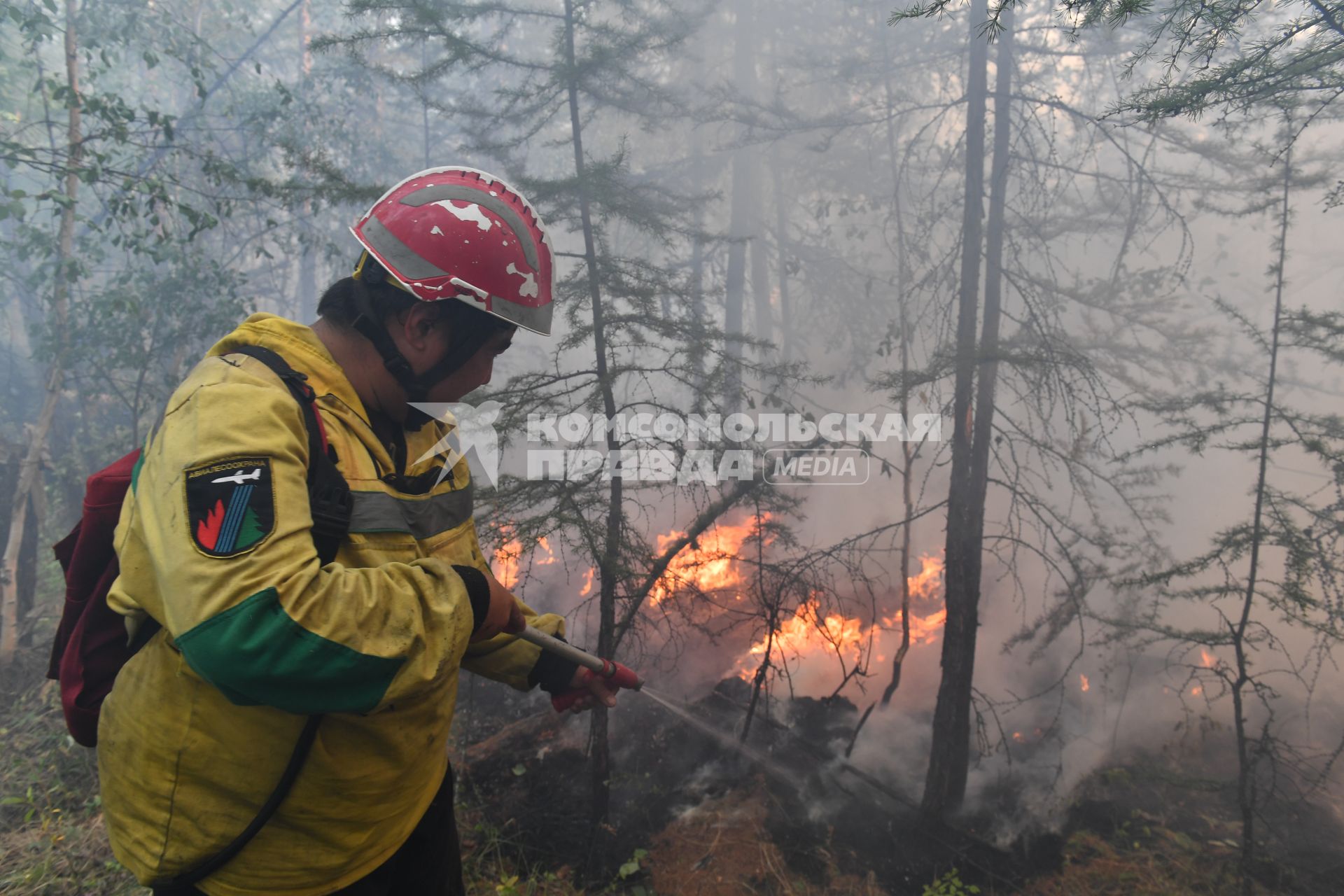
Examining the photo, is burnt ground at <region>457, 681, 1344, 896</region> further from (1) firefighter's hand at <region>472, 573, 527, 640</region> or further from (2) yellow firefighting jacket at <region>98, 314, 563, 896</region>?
(1) firefighter's hand at <region>472, 573, 527, 640</region>

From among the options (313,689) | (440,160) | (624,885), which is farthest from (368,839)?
(440,160)

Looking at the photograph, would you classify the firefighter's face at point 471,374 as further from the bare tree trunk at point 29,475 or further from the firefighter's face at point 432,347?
the bare tree trunk at point 29,475

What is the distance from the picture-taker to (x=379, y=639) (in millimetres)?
1626

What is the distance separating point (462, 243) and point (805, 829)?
20.9ft

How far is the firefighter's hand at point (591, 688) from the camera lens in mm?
3100

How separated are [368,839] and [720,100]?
8.18m

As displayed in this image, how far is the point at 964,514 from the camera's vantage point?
610 cm

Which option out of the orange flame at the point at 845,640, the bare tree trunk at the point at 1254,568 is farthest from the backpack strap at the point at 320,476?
the orange flame at the point at 845,640

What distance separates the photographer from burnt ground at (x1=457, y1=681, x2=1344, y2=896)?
223 inches

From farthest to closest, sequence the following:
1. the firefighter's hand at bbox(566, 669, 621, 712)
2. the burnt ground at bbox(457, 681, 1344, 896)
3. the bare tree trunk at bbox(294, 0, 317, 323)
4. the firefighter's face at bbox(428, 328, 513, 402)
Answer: the bare tree trunk at bbox(294, 0, 317, 323)
the burnt ground at bbox(457, 681, 1344, 896)
the firefighter's hand at bbox(566, 669, 621, 712)
the firefighter's face at bbox(428, 328, 513, 402)

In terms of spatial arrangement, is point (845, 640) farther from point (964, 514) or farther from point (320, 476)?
point (320, 476)

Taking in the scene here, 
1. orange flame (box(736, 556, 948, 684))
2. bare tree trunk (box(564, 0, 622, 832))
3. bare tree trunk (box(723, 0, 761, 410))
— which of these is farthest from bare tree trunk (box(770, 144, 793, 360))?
bare tree trunk (box(564, 0, 622, 832))

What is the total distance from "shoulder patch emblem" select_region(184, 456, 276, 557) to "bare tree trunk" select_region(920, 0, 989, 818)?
19.0ft

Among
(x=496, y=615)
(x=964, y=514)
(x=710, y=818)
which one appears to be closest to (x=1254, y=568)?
(x=964, y=514)
